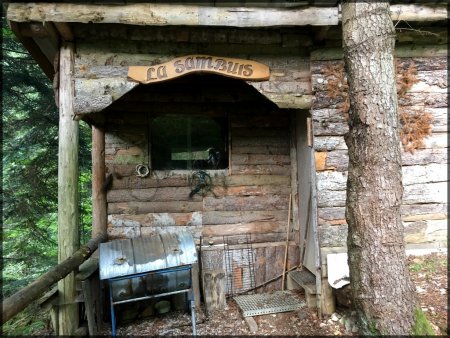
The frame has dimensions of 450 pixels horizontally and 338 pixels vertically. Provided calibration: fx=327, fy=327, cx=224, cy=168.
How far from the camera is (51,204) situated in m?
8.20

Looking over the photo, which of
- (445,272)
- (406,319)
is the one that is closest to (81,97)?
(406,319)

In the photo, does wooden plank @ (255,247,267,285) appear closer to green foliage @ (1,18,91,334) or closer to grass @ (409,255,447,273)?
grass @ (409,255,447,273)

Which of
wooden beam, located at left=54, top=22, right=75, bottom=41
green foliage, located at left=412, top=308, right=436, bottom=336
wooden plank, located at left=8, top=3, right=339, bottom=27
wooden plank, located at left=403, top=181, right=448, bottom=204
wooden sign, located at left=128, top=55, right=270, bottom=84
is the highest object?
wooden plank, located at left=8, top=3, right=339, bottom=27

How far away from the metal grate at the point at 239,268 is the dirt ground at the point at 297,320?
61cm

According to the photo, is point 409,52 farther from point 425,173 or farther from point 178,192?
point 178,192

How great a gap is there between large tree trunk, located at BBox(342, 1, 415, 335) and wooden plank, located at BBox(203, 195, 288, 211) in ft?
9.03

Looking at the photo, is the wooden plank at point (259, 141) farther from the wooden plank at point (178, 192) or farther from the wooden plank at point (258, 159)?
the wooden plank at point (178, 192)

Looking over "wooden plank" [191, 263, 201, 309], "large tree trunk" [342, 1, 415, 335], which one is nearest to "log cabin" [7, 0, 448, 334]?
"wooden plank" [191, 263, 201, 309]

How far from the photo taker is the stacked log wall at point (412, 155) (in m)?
3.84

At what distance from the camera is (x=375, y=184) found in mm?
2367

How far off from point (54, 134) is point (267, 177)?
567 centimetres

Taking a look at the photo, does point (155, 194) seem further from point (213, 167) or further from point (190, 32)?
point (190, 32)

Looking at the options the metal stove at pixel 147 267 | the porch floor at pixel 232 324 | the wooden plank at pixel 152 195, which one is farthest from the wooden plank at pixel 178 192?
the porch floor at pixel 232 324

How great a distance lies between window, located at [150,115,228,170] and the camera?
5.24 m
